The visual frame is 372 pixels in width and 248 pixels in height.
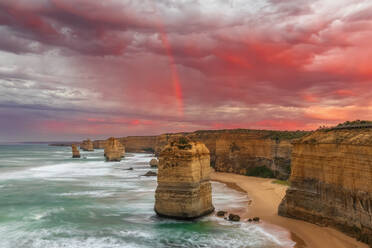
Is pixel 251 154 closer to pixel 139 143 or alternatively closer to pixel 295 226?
pixel 295 226

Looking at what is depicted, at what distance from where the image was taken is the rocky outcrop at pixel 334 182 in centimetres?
1655

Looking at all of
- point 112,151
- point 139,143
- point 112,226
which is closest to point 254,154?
point 112,226

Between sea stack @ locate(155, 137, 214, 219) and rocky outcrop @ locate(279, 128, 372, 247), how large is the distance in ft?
23.3

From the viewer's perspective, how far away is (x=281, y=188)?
3812 cm

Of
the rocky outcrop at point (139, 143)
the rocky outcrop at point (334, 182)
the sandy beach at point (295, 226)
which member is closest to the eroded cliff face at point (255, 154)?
the sandy beach at point (295, 226)

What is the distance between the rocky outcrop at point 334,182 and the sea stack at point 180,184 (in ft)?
23.3

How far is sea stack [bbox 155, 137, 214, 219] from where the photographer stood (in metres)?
22.0

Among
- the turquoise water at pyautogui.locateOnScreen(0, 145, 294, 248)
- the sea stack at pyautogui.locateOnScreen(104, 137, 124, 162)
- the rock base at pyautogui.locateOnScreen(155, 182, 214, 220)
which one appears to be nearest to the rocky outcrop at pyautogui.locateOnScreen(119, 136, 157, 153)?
the sea stack at pyautogui.locateOnScreen(104, 137, 124, 162)

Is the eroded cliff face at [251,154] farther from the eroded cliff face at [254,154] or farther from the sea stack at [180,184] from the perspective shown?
the sea stack at [180,184]

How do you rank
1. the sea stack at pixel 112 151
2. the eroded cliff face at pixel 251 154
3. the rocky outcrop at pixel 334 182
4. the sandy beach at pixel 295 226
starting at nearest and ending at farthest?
the rocky outcrop at pixel 334 182 → the sandy beach at pixel 295 226 → the eroded cliff face at pixel 251 154 → the sea stack at pixel 112 151

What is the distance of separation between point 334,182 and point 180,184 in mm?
10595

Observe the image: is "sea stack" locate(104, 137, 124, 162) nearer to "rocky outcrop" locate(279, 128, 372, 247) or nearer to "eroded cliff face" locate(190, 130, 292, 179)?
"eroded cliff face" locate(190, 130, 292, 179)

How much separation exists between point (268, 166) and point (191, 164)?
34.1 m

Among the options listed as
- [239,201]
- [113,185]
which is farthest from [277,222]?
[113,185]
